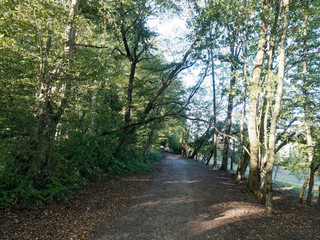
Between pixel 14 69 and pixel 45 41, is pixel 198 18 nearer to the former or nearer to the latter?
pixel 45 41

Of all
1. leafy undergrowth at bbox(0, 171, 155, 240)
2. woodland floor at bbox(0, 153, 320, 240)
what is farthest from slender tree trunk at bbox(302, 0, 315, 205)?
leafy undergrowth at bbox(0, 171, 155, 240)

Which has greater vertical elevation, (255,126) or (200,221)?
(255,126)

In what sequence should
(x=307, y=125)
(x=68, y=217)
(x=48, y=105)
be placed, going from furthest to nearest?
(x=307, y=125)
(x=48, y=105)
(x=68, y=217)

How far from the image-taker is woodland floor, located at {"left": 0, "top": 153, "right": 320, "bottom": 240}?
174 inches

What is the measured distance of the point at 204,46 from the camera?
1430cm

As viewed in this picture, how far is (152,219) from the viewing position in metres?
5.44

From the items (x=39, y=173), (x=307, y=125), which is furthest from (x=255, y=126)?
(x=39, y=173)

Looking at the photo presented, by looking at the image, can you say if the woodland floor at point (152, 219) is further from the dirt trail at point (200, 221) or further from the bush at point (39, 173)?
the bush at point (39, 173)

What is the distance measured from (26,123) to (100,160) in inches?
222

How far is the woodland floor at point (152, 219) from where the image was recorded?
14.5 ft

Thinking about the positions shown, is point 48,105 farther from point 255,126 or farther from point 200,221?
point 255,126

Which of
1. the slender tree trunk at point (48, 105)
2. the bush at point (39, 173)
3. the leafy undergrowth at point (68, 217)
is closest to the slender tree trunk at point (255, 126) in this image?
the leafy undergrowth at point (68, 217)

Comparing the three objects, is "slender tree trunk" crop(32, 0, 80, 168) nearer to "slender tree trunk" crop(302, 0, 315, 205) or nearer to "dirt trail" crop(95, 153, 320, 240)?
"dirt trail" crop(95, 153, 320, 240)

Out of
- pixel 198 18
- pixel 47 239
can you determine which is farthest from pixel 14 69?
pixel 198 18
